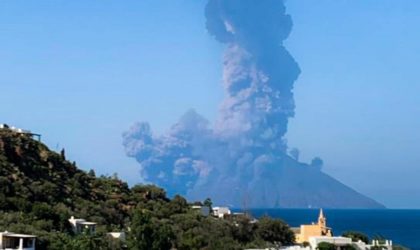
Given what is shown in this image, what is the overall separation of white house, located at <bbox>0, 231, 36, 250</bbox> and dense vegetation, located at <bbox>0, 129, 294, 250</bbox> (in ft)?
1.83

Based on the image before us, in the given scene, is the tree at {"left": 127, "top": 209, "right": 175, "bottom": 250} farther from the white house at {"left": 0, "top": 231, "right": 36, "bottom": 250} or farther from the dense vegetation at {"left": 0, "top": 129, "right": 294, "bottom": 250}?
the white house at {"left": 0, "top": 231, "right": 36, "bottom": 250}

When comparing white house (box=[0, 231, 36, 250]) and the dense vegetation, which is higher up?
the dense vegetation

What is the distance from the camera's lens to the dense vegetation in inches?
1662

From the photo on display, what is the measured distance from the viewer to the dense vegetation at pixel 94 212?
42219mm

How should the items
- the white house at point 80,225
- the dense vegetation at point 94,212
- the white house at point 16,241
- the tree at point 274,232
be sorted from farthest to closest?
the tree at point 274,232
the white house at point 80,225
the dense vegetation at point 94,212
the white house at point 16,241

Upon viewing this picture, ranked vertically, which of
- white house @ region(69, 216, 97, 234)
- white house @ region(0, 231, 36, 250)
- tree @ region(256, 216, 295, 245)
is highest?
tree @ region(256, 216, 295, 245)

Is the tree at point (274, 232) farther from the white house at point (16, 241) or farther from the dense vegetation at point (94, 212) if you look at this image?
the white house at point (16, 241)

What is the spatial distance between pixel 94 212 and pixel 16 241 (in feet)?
42.3

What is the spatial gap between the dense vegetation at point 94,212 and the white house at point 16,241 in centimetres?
56

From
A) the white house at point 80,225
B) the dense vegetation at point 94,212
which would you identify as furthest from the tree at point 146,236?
the white house at point 80,225

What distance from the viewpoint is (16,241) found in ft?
127

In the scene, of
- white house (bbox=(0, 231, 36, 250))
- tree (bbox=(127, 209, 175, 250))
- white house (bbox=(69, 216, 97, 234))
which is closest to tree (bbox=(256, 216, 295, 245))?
tree (bbox=(127, 209, 175, 250))

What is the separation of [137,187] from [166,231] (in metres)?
22.4

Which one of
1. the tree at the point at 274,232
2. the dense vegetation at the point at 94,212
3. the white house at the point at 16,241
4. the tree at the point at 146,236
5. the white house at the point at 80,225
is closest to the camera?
the white house at the point at 16,241
